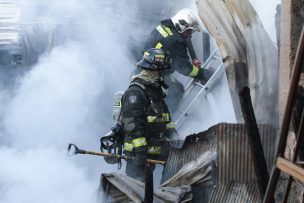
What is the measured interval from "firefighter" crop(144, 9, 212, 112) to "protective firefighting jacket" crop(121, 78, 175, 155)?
1481mm

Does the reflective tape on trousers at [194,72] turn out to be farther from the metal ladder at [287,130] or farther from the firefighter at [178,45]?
the metal ladder at [287,130]

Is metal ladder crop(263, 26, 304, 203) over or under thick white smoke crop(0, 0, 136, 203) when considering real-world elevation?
under

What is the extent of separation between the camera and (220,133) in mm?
4258

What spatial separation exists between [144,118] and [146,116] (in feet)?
0.20

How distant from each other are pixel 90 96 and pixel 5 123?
1.46 m

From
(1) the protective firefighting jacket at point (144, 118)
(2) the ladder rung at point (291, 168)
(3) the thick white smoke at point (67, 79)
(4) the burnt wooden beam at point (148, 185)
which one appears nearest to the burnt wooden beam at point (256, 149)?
(4) the burnt wooden beam at point (148, 185)

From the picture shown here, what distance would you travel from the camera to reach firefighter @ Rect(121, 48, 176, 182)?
5.66m

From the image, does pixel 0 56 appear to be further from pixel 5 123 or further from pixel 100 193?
pixel 100 193

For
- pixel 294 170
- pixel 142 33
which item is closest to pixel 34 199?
pixel 142 33

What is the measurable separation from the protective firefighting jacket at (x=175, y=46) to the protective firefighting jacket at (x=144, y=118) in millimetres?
1478

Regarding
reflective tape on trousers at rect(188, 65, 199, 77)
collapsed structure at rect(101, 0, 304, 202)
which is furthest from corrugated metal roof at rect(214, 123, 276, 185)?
reflective tape on trousers at rect(188, 65, 199, 77)

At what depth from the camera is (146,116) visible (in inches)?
229

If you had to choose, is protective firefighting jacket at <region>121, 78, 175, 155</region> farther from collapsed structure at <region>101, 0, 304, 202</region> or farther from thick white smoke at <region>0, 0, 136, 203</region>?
thick white smoke at <region>0, 0, 136, 203</region>

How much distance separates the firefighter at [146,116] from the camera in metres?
5.66
